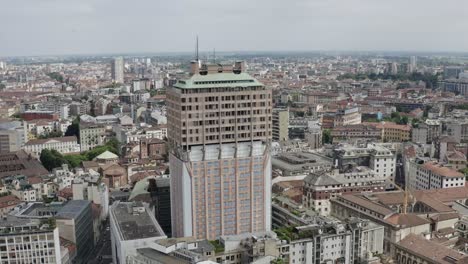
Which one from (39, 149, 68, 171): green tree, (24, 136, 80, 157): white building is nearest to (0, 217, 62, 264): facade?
(39, 149, 68, 171): green tree

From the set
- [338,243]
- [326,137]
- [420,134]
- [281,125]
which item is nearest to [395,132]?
[420,134]

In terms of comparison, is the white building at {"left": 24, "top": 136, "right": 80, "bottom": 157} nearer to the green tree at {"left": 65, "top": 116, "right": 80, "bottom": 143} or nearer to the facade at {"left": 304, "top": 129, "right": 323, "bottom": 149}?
the green tree at {"left": 65, "top": 116, "right": 80, "bottom": 143}

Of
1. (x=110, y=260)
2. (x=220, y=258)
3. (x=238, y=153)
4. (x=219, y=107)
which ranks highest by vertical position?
(x=219, y=107)

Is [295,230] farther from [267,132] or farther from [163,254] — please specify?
Result: [163,254]

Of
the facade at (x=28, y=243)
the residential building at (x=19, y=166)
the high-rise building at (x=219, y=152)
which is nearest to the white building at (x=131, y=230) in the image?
the high-rise building at (x=219, y=152)

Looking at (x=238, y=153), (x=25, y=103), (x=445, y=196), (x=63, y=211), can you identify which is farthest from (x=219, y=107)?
(x=25, y=103)

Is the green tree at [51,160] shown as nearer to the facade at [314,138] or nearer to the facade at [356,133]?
the facade at [314,138]
